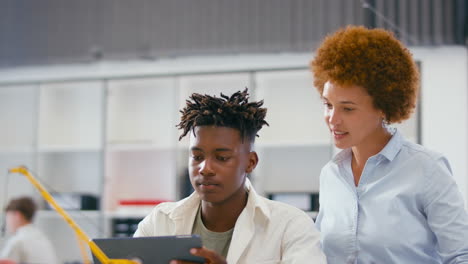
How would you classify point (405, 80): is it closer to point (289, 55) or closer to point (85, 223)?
point (289, 55)

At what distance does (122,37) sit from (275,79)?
4.31 ft

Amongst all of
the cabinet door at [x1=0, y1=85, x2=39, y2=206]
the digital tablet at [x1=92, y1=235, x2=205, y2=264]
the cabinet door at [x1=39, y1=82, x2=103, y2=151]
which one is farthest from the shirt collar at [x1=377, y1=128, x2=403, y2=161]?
the cabinet door at [x1=0, y1=85, x2=39, y2=206]

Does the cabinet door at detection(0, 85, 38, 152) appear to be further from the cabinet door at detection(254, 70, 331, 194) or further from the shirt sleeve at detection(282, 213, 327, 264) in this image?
the shirt sleeve at detection(282, 213, 327, 264)

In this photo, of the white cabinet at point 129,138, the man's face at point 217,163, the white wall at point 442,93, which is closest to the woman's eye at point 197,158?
the man's face at point 217,163

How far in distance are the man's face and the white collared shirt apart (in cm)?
9

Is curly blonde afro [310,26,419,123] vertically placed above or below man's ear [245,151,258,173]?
above

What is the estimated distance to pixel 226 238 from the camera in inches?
69.4

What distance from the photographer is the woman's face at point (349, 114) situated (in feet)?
5.68

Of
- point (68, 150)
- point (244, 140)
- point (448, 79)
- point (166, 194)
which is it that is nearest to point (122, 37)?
point (68, 150)

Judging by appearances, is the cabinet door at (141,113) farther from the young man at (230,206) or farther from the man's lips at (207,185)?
the man's lips at (207,185)

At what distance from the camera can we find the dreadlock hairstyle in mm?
1790

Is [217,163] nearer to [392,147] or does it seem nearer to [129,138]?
[392,147]

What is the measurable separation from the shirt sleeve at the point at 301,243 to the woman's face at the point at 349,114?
0.86ft

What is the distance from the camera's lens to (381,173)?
5.94 feet
